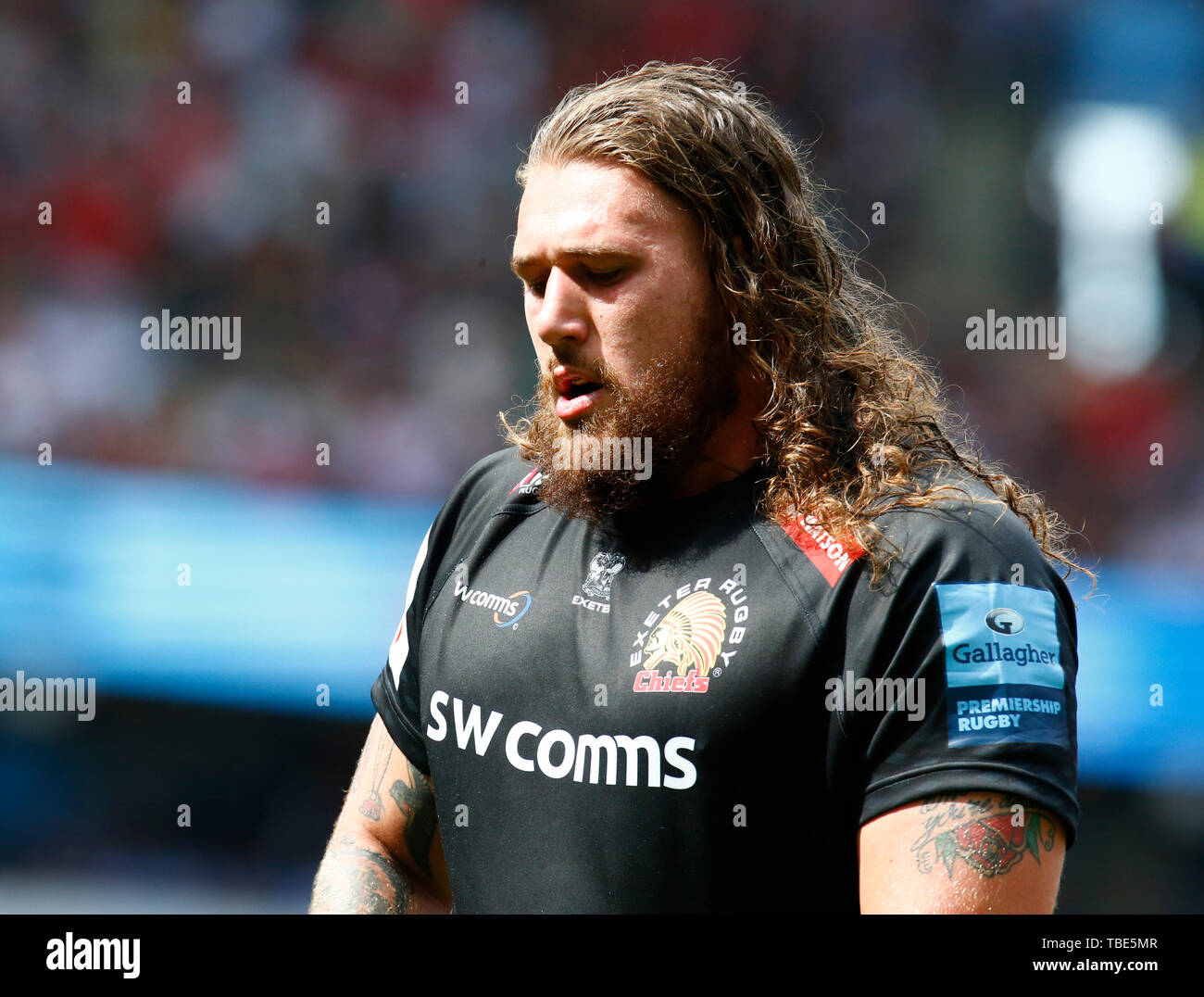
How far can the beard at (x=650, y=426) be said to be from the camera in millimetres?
2195

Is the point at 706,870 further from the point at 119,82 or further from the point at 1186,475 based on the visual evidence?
the point at 119,82

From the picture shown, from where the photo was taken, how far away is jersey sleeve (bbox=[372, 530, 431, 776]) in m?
2.36

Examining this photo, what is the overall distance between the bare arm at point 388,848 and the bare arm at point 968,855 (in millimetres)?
958

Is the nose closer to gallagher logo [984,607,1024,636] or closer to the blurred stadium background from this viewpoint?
gallagher logo [984,607,1024,636]

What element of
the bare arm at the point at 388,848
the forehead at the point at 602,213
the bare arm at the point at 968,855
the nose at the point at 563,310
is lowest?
the bare arm at the point at 968,855

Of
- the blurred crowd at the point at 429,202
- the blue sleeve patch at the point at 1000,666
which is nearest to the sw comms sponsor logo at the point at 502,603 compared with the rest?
the blue sleeve patch at the point at 1000,666

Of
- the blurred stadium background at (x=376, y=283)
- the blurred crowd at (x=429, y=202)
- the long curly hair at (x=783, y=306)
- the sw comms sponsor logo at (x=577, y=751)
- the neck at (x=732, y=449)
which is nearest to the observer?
the sw comms sponsor logo at (x=577, y=751)

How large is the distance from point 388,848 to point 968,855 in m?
1.15

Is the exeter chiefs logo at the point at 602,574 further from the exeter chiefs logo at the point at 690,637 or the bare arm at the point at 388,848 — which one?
the bare arm at the point at 388,848

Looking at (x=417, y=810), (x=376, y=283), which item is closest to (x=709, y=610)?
(x=417, y=810)

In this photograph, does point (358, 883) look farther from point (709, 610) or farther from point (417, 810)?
point (709, 610)

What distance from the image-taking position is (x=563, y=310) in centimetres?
219

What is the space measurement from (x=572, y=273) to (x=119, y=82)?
632 centimetres

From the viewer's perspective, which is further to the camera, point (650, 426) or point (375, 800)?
point (375, 800)
